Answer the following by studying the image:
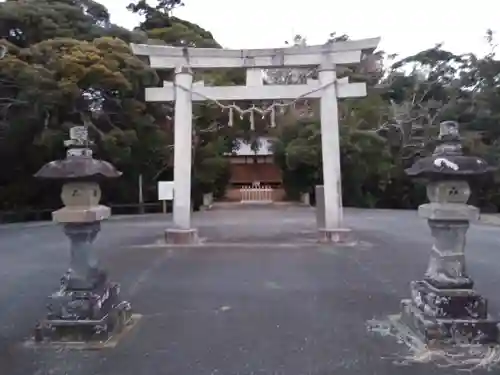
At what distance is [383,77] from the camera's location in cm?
2992

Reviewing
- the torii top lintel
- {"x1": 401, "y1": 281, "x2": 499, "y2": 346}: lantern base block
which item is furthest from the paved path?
the torii top lintel

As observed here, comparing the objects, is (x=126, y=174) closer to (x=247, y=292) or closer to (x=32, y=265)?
(x=32, y=265)

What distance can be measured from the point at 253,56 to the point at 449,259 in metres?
8.03

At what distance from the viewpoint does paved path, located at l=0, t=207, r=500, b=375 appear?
4.60 metres

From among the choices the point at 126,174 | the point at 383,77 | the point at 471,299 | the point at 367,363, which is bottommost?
the point at 367,363

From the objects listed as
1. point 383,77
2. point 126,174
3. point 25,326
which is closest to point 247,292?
point 25,326

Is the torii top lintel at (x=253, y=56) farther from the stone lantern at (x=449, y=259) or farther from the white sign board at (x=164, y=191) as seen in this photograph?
the stone lantern at (x=449, y=259)

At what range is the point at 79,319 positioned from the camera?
526 centimetres

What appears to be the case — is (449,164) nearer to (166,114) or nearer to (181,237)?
(181,237)

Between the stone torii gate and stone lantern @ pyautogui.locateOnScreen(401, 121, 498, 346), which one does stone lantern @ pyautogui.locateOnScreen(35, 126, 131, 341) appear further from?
the stone torii gate

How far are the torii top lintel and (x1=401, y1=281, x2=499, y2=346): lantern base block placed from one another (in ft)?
25.3

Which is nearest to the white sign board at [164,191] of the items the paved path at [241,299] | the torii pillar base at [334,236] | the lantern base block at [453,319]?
the paved path at [241,299]

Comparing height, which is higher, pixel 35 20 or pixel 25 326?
pixel 35 20

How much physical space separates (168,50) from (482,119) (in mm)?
16842
